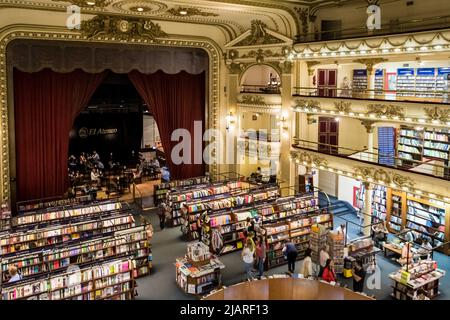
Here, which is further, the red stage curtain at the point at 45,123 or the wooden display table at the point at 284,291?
the red stage curtain at the point at 45,123

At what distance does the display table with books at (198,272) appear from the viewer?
9.45m

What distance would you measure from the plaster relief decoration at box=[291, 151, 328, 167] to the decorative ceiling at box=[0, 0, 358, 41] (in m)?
4.29

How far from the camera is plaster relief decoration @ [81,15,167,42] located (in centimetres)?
1466

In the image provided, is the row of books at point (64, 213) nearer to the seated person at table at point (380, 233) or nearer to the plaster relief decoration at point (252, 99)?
the plaster relief decoration at point (252, 99)

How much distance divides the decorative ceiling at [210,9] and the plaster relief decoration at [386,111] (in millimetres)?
4268

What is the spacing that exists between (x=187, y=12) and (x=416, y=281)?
10.9m

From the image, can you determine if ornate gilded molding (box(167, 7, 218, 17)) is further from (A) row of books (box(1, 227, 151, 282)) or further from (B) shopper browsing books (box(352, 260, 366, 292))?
(B) shopper browsing books (box(352, 260, 366, 292))

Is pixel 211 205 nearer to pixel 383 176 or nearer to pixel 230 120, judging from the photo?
pixel 383 176

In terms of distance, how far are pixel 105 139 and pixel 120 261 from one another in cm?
1141

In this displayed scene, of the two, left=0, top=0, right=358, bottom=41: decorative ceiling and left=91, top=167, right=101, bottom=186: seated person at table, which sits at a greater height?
left=0, top=0, right=358, bottom=41: decorative ceiling

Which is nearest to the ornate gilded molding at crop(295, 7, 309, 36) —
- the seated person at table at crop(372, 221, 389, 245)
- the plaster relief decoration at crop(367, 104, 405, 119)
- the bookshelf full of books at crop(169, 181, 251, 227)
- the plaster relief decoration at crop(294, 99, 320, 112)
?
the plaster relief decoration at crop(294, 99, 320, 112)

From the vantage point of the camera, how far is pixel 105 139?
19359mm

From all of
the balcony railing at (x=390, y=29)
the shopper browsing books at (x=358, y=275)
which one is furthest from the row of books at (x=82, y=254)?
the balcony railing at (x=390, y=29)
